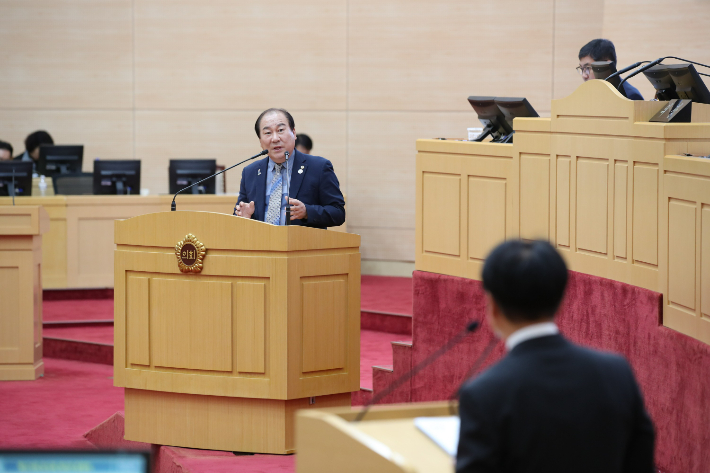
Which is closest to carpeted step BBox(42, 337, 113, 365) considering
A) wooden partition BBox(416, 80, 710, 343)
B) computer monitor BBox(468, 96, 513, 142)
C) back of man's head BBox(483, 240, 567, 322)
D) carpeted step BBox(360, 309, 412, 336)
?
carpeted step BBox(360, 309, 412, 336)

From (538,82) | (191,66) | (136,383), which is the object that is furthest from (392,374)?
(191,66)

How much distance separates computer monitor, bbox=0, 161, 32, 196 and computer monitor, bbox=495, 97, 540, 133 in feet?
14.1

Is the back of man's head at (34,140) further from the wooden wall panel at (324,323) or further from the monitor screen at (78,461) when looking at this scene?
the monitor screen at (78,461)

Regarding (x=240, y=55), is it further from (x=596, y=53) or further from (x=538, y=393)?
(x=538, y=393)

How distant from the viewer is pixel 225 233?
11.1 feet

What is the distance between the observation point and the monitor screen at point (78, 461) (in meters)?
1.27

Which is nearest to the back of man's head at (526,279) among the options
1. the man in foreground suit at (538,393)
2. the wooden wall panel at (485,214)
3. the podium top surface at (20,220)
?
the man in foreground suit at (538,393)

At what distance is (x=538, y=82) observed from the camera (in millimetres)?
7680

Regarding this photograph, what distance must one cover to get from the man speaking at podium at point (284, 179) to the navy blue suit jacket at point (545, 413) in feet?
7.86

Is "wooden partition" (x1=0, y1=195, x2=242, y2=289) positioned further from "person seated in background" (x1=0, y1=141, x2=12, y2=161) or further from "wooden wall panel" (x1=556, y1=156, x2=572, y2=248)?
"wooden wall panel" (x1=556, y1=156, x2=572, y2=248)

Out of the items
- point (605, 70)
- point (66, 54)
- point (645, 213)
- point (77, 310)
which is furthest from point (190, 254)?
point (66, 54)

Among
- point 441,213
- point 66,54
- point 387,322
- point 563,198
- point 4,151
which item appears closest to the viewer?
point 563,198

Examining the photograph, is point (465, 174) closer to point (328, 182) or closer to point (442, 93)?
point (328, 182)

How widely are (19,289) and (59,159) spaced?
9.12 feet
